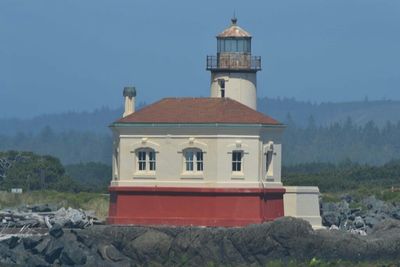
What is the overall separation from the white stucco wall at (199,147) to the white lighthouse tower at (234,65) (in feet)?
12.1

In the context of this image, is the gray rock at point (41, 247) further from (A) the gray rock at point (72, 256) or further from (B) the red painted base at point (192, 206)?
(B) the red painted base at point (192, 206)

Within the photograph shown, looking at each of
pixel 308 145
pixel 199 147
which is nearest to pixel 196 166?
pixel 199 147

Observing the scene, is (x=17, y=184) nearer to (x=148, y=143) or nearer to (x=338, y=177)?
(x=338, y=177)

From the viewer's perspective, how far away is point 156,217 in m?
45.9

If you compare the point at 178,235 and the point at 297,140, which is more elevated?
the point at 297,140

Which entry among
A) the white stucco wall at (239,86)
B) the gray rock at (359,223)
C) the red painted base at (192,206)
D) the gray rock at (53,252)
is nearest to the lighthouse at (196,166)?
the red painted base at (192,206)

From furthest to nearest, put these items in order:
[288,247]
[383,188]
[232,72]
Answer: [383,188] < [232,72] < [288,247]

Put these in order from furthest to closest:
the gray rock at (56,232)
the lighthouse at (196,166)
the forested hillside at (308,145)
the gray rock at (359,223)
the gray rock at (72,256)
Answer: the forested hillside at (308,145) → the gray rock at (359,223) → the lighthouse at (196,166) → the gray rock at (56,232) → the gray rock at (72,256)

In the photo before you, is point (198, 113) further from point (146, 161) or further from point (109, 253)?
point (109, 253)

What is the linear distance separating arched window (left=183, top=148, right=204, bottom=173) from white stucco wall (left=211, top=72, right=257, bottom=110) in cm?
442

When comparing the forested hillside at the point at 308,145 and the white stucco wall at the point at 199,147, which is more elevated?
the forested hillside at the point at 308,145

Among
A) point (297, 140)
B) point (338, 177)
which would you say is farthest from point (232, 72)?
point (297, 140)

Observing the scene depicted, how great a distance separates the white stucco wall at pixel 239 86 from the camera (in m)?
50.0

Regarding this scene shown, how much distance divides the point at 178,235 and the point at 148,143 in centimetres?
315
